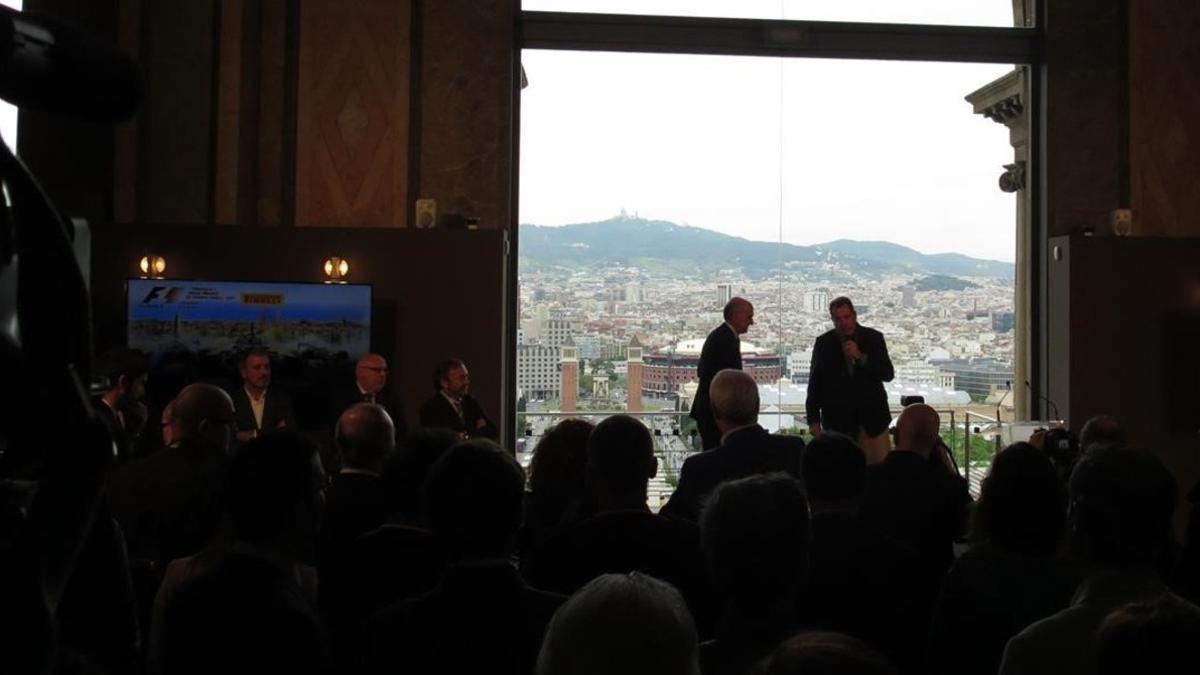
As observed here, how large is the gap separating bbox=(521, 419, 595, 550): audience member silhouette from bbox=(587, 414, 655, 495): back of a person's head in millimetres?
658

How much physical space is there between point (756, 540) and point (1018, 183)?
28.2 ft

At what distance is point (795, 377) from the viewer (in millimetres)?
9758

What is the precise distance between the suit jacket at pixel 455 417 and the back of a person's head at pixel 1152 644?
5.58m

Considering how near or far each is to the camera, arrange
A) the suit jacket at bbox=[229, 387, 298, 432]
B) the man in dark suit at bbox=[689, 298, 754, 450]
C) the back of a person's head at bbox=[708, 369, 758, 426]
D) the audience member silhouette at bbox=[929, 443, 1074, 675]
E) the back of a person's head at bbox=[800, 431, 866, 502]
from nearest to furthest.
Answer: the audience member silhouette at bbox=[929, 443, 1074, 675] → the back of a person's head at bbox=[800, 431, 866, 502] → the back of a person's head at bbox=[708, 369, 758, 426] → the suit jacket at bbox=[229, 387, 298, 432] → the man in dark suit at bbox=[689, 298, 754, 450]

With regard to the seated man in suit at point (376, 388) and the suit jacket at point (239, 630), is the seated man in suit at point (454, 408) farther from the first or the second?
the suit jacket at point (239, 630)

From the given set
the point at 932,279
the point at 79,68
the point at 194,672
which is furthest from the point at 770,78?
the point at 79,68

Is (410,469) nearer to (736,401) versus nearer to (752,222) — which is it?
(736,401)

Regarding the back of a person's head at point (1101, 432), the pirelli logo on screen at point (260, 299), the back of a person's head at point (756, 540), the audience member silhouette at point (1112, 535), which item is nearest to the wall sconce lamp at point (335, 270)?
the pirelli logo on screen at point (260, 299)

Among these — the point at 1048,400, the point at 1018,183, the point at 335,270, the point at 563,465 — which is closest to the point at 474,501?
the point at 563,465

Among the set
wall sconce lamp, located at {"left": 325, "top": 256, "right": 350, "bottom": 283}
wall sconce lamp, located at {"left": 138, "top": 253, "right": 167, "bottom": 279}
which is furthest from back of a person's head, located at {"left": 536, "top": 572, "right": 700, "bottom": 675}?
wall sconce lamp, located at {"left": 138, "top": 253, "right": 167, "bottom": 279}

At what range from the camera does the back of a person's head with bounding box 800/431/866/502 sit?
302 centimetres

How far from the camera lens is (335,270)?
8.23 metres

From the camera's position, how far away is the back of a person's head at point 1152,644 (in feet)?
4.16

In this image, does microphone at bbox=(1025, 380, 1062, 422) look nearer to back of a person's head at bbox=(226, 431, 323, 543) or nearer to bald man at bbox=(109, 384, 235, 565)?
bald man at bbox=(109, 384, 235, 565)
